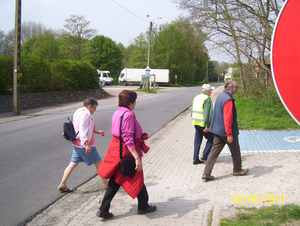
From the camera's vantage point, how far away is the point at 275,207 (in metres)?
3.31

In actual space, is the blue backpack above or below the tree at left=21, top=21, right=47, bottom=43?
below

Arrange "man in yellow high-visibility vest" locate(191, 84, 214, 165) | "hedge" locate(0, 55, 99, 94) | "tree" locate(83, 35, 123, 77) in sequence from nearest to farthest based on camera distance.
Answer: "man in yellow high-visibility vest" locate(191, 84, 214, 165) < "hedge" locate(0, 55, 99, 94) < "tree" locate(83, 35, 123, 77)

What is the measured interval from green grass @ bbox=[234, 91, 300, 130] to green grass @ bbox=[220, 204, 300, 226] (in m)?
6.33

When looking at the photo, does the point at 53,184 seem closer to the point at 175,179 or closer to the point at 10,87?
the point at 175,179

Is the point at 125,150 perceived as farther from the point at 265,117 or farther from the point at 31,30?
the point at 31,30

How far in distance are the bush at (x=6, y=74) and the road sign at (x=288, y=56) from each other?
16.5 m

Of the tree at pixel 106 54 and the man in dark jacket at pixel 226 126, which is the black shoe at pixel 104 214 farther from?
the tree at pixel 106 54

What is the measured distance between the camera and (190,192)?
14.0ft

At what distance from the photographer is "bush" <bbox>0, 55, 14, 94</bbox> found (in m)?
15.5

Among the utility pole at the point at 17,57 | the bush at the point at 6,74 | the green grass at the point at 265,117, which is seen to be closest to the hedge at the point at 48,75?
the bush at the point at 6,74

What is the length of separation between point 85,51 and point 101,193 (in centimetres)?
3932

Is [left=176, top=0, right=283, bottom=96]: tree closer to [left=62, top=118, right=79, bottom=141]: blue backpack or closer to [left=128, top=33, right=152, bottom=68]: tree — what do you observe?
[left=62, top=118, right=79, bottom=141]: blue backpack

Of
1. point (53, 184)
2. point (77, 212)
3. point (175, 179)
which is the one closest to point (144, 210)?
point (77, 212)

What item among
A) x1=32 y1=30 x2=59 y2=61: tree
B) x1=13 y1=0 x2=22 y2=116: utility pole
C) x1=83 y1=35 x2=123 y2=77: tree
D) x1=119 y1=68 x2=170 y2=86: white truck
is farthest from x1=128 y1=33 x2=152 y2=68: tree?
x1=13 y1=0 x2=22 y2=116: utility pole
